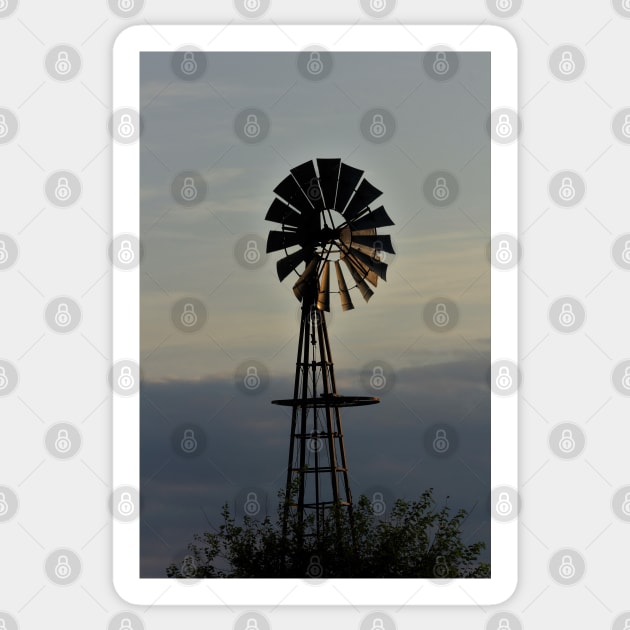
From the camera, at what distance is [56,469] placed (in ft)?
20.1

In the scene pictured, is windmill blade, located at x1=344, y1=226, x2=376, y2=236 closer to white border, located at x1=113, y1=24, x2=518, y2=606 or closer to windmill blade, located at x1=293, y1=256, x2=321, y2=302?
windmill blade, located at x1=293, y1=256, x2=321, y2=302

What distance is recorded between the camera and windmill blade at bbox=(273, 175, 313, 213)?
10594 millimetres

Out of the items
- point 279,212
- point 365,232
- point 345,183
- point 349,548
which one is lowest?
point 349,548

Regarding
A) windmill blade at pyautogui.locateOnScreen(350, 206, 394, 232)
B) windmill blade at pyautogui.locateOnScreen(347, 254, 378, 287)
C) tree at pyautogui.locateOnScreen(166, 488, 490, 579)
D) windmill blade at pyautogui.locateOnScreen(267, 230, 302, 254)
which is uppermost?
windmill blade at pyautogui.locateOnScreen(350, 206, 394, 232)

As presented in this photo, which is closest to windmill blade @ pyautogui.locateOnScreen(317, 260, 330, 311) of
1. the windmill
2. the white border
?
the windmill

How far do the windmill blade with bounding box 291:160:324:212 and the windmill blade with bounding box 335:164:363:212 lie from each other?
0.62ft

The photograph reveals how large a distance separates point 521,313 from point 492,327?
19cm

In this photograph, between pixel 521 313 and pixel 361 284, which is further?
pixel 361 284

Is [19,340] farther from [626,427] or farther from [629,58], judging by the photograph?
[629,58]

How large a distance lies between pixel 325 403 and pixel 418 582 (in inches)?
171

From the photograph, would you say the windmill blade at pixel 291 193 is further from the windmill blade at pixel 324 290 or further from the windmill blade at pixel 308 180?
the windmill blade at pixel 324 290

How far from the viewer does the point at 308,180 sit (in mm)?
10539

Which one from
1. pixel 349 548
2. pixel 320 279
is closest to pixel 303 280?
pixel 320 279

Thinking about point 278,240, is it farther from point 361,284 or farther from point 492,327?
point 492,327
